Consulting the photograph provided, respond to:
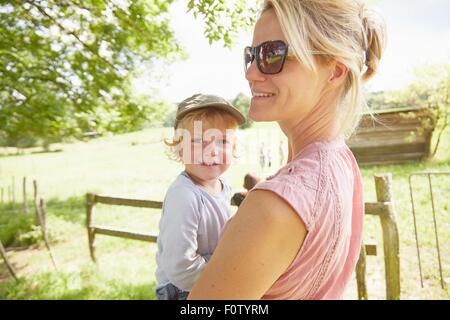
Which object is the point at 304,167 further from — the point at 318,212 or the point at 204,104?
the point at 204,104

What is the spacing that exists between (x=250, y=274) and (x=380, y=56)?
807mm

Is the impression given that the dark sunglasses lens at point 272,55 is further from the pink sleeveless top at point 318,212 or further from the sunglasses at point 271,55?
the pink sleeveless top at point 318,212

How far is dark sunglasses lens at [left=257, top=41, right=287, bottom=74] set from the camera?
0.94m

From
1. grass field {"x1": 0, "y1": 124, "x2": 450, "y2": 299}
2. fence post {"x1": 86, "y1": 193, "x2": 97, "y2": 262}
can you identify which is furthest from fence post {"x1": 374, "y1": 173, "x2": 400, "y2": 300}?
fence post {"x1": 86, "y1": 193, "x2": 97, "y2": 262}

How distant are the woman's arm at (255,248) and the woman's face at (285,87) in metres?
0.33

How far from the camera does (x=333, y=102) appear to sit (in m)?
1.01

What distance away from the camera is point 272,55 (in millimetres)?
964

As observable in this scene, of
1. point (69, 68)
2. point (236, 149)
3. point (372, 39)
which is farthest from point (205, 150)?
point (69, 68)

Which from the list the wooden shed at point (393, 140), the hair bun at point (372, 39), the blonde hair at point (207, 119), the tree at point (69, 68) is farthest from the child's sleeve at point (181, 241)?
the wooden shed at point (393, 140)

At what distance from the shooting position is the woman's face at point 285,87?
940 mm

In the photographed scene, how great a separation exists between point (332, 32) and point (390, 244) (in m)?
3.19

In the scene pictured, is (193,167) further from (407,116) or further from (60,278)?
(407,116)

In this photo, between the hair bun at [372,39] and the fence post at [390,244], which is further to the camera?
the fence post at [390,244]

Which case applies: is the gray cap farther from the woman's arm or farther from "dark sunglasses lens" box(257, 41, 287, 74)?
the woman's arm
